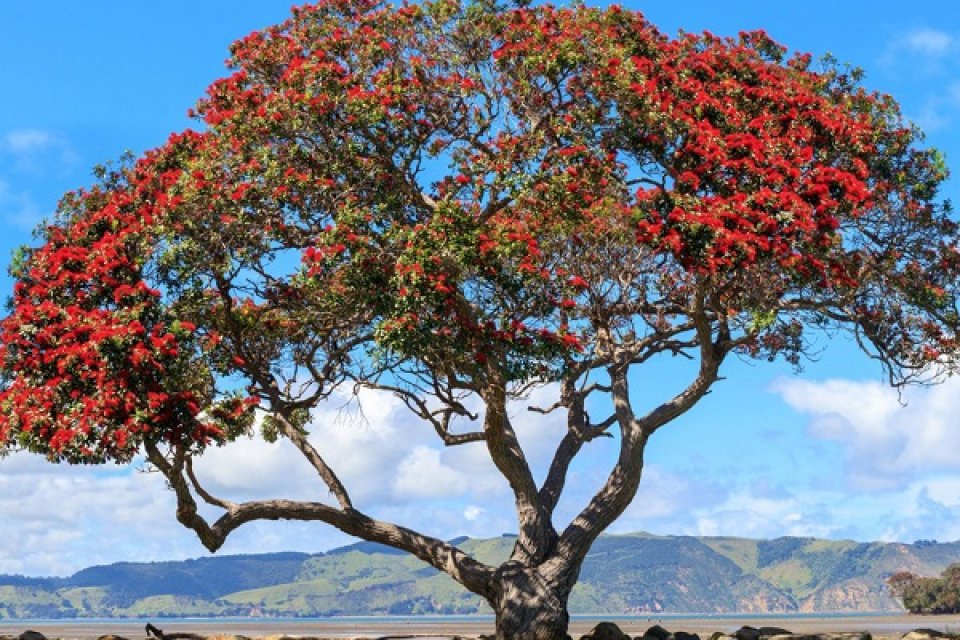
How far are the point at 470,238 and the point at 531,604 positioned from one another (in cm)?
954

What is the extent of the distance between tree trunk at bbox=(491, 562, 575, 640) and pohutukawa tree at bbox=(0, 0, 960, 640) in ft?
0.25

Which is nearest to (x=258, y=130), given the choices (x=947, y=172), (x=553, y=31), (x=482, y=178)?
(x=482, y=178)

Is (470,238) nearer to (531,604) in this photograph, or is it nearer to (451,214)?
(451,214)

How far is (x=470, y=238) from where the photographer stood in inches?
926

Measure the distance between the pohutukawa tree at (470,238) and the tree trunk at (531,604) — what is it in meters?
0.08

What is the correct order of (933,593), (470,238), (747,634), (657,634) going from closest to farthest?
(470,238)
(747,634)
(657,634)
(933,593)

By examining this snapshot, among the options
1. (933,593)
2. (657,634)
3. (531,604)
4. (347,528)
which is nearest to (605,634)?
(657,634)

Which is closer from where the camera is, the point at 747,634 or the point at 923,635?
the point at 923,635

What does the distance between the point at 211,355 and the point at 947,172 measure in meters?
18.6

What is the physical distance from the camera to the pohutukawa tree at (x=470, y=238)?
2370cm

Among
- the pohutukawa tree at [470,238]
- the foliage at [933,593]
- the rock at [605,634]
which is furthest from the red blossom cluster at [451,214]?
the foliage at [933,593]

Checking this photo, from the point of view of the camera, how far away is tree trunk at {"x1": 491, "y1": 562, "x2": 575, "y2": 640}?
89.5 ft

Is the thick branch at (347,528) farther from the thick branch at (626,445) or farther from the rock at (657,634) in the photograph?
the rock at (657,634)

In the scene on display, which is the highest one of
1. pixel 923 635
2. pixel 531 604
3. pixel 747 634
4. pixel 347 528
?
pixel 347 528
